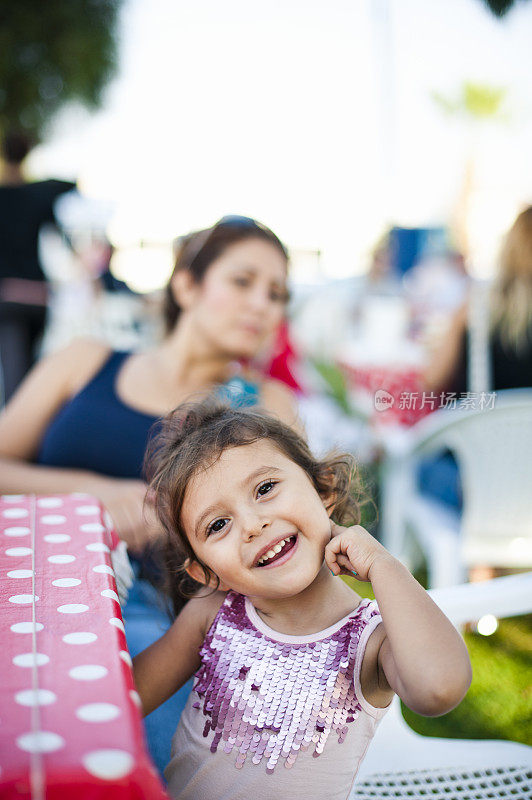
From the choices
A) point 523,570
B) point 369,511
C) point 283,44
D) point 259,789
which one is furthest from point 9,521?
point 523,570

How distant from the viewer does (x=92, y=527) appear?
37.5 inches

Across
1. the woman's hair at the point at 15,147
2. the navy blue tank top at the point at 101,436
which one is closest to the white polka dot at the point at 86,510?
the navy blue tank top at the point at 101,436

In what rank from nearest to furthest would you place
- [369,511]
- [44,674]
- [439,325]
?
[44,674] < [369,511] < [439,325]

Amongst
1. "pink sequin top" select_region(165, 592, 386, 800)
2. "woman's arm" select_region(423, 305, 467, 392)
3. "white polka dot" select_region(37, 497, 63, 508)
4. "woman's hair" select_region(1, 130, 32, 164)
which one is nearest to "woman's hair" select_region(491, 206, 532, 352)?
"woman's arm" select_region(423, 305, 467, 392)

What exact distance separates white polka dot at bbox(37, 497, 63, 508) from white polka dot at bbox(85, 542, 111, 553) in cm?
18

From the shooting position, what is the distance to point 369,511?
1.33 metres

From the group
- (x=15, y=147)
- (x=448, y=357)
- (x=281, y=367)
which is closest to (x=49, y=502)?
(x=448, y=357)

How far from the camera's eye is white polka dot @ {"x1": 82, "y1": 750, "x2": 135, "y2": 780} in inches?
17.3

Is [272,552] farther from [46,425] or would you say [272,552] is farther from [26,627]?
[46,425]

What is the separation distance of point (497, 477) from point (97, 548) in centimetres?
125

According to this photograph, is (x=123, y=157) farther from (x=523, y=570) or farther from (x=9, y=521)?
A: (x=523, y=570)

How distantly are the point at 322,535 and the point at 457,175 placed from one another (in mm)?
1408

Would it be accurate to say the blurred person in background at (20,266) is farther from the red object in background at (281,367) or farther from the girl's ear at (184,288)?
the girl's ear at (184,288)

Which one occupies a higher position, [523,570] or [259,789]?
[259,789]
